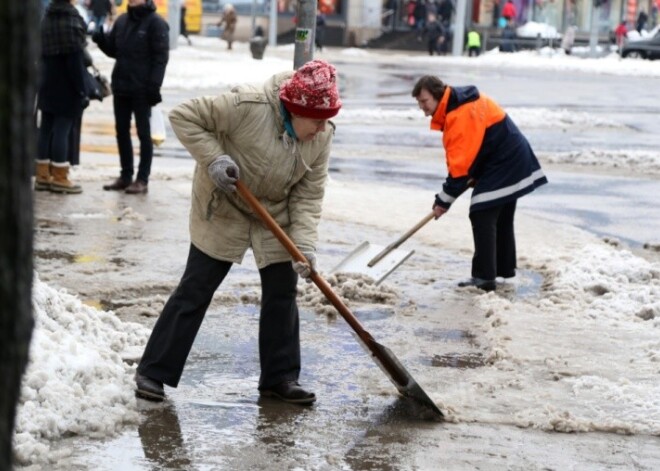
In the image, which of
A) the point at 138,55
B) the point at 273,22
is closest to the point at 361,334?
the point at 138,55

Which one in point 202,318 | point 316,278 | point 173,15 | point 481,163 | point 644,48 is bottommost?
point 644,48

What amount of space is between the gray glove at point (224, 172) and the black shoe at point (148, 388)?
901 mm

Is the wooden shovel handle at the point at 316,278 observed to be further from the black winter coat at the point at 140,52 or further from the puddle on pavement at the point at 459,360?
the black winter coat at the point at 140,52

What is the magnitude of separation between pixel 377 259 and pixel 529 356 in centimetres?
185

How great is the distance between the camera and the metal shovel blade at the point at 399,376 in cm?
521

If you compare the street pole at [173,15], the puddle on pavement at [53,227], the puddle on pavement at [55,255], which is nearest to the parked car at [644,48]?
the street pole at [173,15]

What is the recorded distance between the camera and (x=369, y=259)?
803 cm

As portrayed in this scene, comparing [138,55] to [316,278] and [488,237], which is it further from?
[316,278]

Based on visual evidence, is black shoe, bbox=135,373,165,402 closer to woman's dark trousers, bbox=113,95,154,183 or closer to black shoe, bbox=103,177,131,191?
woman's dark trousers, bbox=113,95,154,183

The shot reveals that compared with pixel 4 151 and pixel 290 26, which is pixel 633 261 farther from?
pixel 290 26

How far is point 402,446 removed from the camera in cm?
493

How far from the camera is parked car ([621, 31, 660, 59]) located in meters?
44.7

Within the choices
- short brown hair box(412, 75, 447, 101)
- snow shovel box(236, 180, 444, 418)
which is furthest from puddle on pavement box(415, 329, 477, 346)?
short brown hair box(412, 75, 447, 101)

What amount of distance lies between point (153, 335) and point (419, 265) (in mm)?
3603
